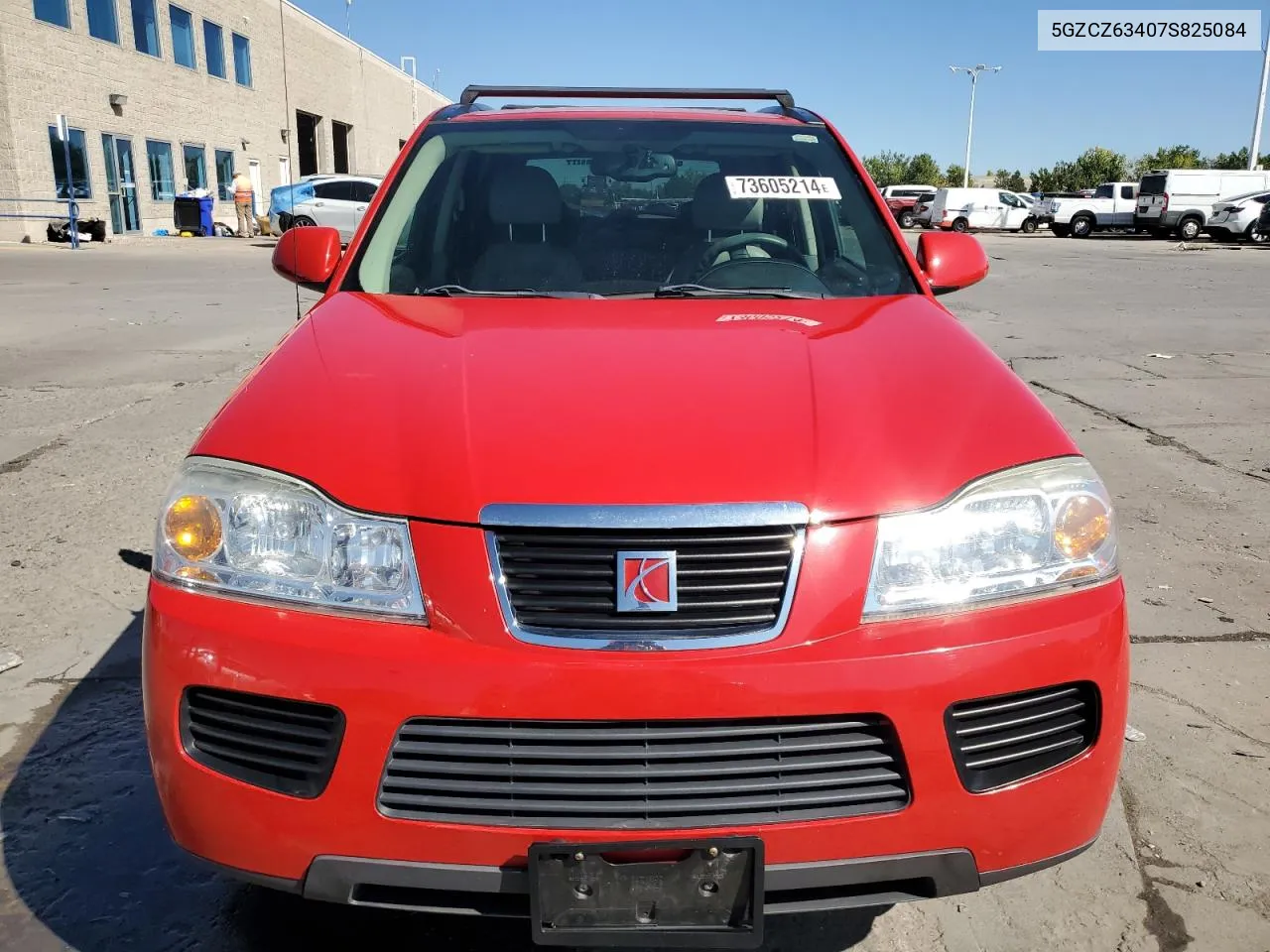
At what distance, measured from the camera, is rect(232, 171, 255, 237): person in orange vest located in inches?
1182

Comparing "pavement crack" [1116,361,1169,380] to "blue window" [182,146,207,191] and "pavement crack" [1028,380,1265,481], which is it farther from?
"blue window" [182,146,207,191]

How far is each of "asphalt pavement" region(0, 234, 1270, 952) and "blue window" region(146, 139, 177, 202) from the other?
24.3 meters

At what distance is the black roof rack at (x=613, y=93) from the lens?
3.48 meters

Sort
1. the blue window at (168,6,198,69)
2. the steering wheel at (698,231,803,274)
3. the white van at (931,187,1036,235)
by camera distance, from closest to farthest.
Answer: the steering wheel at (698,231,803,274) < the blue window at (168,6,198,69) < the white van at (931,187,1036,235)

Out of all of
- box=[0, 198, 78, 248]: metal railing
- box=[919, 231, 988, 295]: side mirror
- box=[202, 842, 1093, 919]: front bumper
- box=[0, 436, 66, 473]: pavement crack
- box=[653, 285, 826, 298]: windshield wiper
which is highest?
box=[0, 198, 78, 248]: metal railing

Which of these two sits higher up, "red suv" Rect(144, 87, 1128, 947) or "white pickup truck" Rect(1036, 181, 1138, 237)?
"white pickup truck" Rect(1036, 181, 1138, 237)

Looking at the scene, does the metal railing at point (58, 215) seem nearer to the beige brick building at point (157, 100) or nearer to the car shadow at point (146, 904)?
the beige brick building at point (157, 100)

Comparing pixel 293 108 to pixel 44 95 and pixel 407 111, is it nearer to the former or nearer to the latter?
pixel 44 95

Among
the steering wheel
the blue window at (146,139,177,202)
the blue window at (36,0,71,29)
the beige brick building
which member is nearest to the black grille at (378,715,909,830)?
the steering wheel

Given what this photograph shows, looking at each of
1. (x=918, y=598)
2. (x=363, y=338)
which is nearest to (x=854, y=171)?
(x=363, y=338)

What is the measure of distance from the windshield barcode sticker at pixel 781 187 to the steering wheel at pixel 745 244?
120 millimetres

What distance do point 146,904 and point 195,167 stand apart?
118ft

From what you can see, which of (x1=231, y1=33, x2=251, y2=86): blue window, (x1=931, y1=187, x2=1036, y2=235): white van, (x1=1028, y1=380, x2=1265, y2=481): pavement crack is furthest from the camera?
(x1=931, y1=187, x2=1036, y2=235): white van

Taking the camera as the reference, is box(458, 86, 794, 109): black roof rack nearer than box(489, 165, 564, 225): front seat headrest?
No
